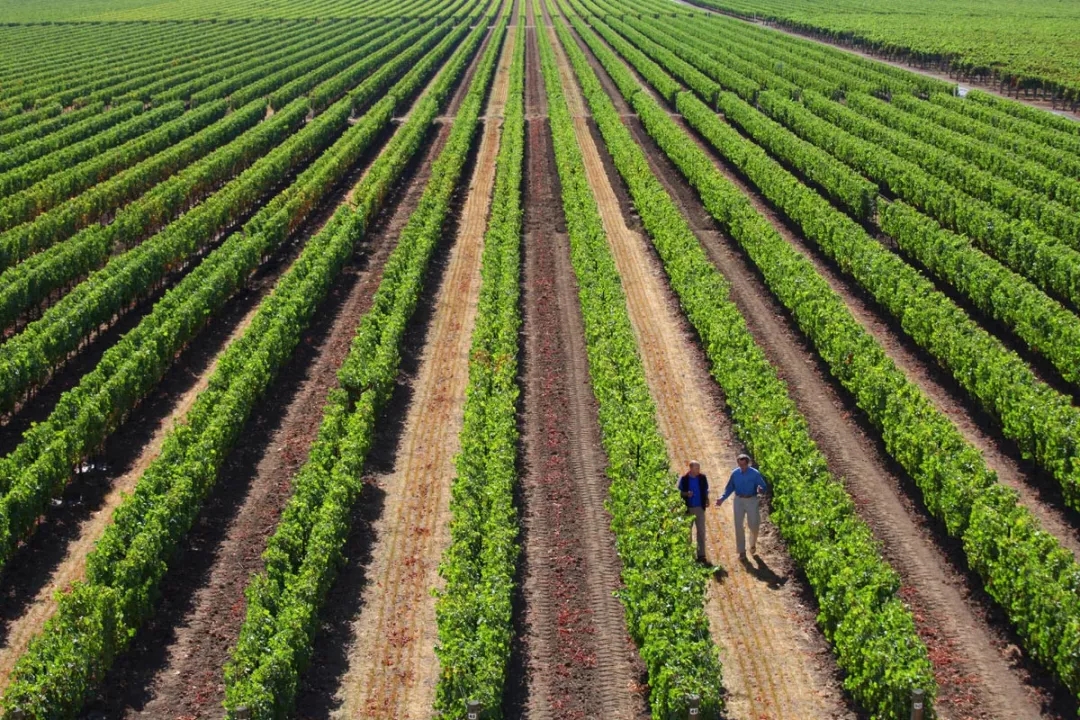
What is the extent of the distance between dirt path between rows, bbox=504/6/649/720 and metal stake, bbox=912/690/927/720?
12.1ft

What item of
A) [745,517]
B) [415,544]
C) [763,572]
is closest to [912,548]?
[763,572]

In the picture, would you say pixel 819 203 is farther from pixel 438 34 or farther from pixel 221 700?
pixel 438 34

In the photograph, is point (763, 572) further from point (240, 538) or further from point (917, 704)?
point (240, 538)

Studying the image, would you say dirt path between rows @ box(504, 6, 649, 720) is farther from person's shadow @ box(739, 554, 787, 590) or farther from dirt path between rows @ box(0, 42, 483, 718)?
dirt path between rows @ box(0, 42, 483, 718)

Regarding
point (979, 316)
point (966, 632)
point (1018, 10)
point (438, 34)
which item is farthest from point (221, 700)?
point (1018, 10)

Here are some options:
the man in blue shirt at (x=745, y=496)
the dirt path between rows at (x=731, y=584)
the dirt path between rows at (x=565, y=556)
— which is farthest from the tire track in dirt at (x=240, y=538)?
the man in blue shirt at (x=745, y=496)

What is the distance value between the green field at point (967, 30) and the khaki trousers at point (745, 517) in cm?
6017

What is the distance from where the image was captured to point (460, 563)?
665 inches

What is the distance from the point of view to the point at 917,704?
13430 millimetres

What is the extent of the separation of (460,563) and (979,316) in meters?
19.9

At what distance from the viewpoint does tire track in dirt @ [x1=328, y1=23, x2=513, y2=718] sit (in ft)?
52.0

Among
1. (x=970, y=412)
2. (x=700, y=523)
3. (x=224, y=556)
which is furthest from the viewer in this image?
(x=970, y=412)

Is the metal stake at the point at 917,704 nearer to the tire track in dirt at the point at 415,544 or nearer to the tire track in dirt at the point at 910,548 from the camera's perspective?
the tire track in dirt at the point at 910,548

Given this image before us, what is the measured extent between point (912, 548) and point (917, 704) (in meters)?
5.78
